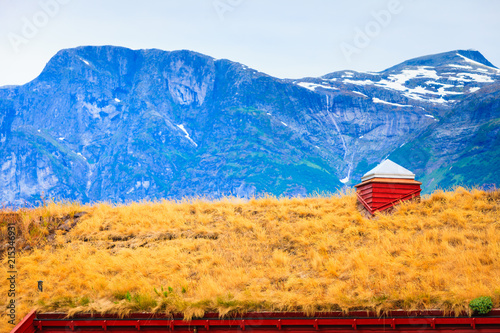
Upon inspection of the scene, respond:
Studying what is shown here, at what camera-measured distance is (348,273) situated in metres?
13.2

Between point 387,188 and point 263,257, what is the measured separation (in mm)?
6374

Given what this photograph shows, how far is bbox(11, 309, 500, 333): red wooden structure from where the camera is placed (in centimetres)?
1070

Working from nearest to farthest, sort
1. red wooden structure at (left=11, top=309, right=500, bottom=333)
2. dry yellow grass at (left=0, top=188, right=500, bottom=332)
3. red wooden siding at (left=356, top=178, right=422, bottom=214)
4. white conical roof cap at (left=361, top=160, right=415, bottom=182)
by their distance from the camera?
red wooden structure at (left=11, top=309, right=500, bottom=333) < dry yellow grass at (left=0, top=188, right=500, bottom=332) < red wooden siding at (left=356, top=178, right=422, bottom=214) < white conical roof cap at (left=361, top=160, right=415, bottom=182)

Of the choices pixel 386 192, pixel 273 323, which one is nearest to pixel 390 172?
pixel 386 192

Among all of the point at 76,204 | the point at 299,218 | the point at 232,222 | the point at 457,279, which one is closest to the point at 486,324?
the point at 457,279

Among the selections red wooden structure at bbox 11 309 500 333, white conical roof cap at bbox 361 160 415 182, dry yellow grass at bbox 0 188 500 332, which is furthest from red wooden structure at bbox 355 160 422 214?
red wooden structure at bbox 11 309 500 333

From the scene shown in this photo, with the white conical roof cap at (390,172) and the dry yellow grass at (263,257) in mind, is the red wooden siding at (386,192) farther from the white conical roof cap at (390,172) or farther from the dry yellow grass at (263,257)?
the dry yellow grass at (263,257)

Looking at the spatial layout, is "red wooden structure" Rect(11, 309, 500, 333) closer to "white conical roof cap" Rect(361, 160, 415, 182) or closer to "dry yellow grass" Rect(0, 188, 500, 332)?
"dry yellow grass" Rect(0, 188, 500, 332)

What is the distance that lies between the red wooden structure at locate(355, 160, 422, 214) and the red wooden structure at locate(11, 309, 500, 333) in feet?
24.1

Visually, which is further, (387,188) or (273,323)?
(387,188)

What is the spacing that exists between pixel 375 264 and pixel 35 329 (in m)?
9.72

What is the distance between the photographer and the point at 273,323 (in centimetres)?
1138

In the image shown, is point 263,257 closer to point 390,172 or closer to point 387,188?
point 387,188

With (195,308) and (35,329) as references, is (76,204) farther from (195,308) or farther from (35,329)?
(195,308)
